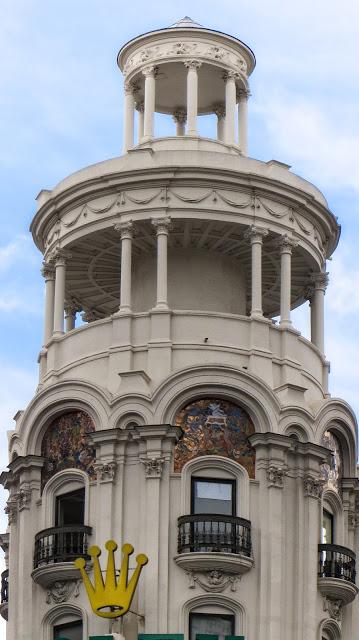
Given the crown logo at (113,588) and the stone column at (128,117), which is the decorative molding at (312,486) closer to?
the crown logo at (113,588)

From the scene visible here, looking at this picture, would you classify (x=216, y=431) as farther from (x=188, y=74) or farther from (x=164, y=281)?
(x=188, y=74)

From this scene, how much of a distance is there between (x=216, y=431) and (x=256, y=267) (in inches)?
213

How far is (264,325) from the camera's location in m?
64.9

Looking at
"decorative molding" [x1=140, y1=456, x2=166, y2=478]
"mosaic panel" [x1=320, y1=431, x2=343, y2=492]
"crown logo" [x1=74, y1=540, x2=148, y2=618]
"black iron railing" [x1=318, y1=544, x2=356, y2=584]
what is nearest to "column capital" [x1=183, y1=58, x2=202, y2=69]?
"mosaic panel" [x1=320, y1=431, x2=343, y2=492]

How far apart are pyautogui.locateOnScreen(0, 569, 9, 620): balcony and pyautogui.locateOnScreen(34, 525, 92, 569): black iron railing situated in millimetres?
3242

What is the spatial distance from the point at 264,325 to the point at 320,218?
485 centimetres

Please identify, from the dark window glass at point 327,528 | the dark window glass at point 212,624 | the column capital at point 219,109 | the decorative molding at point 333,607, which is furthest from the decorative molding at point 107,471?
the column capital at point 219,109

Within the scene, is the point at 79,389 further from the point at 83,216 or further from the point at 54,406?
the point at 83,216

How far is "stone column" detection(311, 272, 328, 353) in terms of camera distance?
67.9 m

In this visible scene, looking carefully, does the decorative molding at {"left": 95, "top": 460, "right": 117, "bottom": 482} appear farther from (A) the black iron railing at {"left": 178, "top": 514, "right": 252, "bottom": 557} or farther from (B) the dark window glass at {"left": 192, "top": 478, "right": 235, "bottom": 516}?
(A) the black iron railing at {"left": 178, "top": 514, "right": 252, "bottom": 557}

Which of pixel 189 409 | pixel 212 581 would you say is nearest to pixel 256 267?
pixel 189 409

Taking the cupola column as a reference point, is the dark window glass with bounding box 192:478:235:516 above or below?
below

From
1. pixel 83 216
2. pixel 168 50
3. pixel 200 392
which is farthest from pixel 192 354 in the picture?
pixel 168 50

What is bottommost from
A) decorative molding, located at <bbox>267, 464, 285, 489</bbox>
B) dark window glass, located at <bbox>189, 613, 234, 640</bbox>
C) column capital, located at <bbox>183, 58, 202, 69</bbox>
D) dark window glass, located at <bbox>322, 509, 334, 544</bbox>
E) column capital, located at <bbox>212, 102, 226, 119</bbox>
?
dark window glass, located at <bbox>189, 613, 234, 640</bbox>
